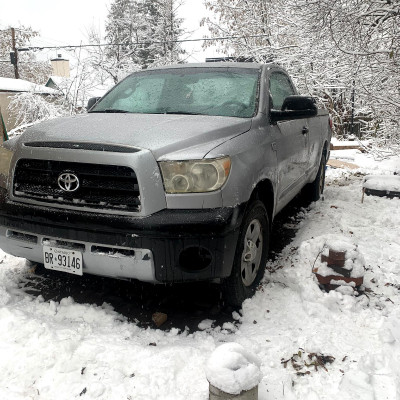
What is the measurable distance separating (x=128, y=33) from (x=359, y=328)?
35.4 metres

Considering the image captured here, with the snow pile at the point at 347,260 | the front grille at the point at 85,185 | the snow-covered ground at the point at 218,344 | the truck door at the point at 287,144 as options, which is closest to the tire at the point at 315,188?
the truck door at the point at 287,144

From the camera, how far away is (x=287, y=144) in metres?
3.87

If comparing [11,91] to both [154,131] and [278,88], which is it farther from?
[154,131]

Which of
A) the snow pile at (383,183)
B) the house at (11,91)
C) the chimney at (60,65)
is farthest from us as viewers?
the chimney at (60,65)

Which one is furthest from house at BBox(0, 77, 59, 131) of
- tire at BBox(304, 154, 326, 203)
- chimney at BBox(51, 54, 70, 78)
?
chimney at BBox(51, 54, 70, 78)

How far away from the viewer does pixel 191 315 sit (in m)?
3.05

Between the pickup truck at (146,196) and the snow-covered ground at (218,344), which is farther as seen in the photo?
the pickup truck at (146,196)

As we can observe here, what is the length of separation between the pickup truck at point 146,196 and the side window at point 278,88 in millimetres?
678

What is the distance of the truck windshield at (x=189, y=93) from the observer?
11.5 feet

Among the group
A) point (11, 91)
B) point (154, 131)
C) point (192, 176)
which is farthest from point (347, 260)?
point (11, 91)

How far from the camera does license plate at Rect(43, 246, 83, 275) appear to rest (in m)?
2.68

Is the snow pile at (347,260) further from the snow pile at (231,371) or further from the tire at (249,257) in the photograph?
the snow pile at (231,371)

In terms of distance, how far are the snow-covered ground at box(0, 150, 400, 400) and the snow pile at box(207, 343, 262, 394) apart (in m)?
0.33

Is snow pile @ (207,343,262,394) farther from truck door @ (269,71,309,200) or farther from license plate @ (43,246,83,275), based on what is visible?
truck door @ (269,71,309,200)
